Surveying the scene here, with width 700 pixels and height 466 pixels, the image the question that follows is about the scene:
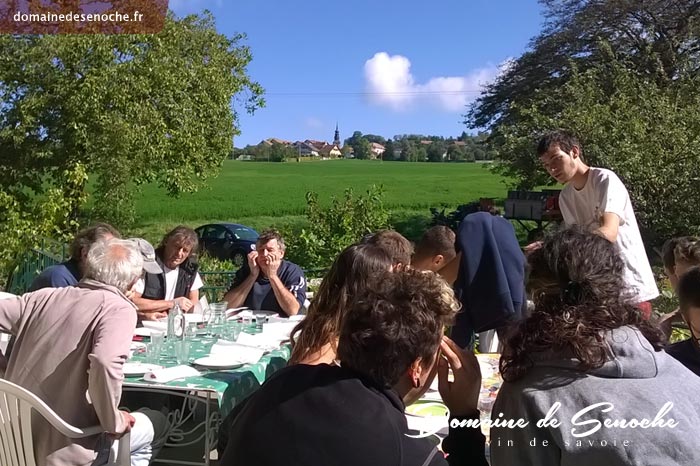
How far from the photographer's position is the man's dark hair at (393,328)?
4.92ft

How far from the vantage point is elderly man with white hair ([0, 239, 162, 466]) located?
2.31 m

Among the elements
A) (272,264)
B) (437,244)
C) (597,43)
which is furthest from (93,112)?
(597,43)

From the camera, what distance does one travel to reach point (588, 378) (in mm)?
1556

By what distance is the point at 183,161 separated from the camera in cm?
1423

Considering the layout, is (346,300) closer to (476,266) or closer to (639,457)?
(476,266)

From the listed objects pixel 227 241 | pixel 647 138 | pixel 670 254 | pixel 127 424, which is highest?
pixel 647 138

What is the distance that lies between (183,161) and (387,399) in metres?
13.5

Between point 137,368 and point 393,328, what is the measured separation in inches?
71.3

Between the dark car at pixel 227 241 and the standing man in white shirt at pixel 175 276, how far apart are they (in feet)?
32.6

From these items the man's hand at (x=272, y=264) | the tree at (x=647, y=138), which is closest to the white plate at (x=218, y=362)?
the man's hand at (x=272, y=264)

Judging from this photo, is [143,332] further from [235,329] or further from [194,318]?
[235,329]

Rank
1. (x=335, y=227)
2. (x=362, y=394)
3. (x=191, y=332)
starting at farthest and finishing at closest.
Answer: (x=335, y=227) → (x=191, y=332) → (x=362, y=394)

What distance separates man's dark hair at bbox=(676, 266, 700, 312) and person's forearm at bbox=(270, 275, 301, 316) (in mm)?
2564

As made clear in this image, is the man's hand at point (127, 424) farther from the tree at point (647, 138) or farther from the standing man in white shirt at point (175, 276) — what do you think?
the tree at point (647, 138)
